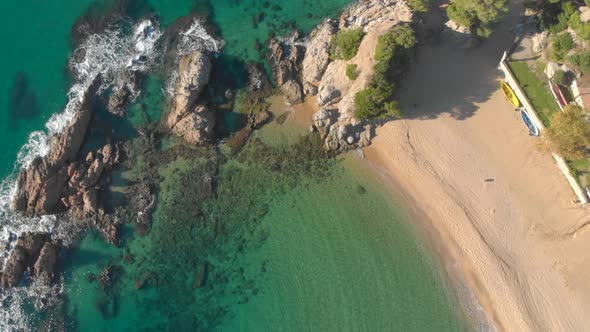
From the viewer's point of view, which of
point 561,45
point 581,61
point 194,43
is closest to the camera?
point 581,61

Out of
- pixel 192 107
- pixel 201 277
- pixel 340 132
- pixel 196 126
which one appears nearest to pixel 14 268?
pixel 201 277

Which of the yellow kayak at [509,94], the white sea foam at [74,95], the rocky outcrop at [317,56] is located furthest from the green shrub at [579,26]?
the white sea foam at [74,95]

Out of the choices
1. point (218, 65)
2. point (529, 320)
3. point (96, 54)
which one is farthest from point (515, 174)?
point (96, 54)

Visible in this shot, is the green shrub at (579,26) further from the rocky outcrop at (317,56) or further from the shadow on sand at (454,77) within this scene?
the rocky outcrop at (317,56)

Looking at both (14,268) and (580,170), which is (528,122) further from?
(14,268)

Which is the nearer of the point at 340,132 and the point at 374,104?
the point at 374,104

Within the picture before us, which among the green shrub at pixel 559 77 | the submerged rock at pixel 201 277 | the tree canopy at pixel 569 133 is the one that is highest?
the submerged rock at pixel 201 277

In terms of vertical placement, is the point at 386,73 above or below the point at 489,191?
above
